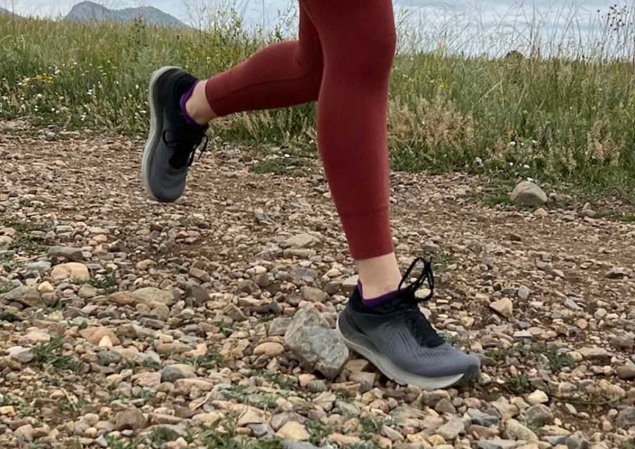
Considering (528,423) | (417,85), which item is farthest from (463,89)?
(528,423)

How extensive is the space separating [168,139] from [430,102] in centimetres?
265

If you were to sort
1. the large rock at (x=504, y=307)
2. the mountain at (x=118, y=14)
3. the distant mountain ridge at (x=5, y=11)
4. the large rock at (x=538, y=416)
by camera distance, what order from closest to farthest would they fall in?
the large rock at (x=538, y=416)
the large rock at (x=504, y=307)
the mountain at (x=118, y=14)
the distant mountain ridge at (x=5, y=11)

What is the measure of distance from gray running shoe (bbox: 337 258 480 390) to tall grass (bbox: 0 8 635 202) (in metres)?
2.28

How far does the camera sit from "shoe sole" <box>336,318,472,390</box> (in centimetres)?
186

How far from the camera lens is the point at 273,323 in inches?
85.2

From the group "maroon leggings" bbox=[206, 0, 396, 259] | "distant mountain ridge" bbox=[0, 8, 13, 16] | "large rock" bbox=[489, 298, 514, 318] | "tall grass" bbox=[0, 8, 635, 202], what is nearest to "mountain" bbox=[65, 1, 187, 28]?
"distant mountain ridge" bbox=[0, 8, 13, 16]

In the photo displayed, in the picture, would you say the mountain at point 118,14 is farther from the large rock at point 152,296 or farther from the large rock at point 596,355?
the large rock at point 596,355

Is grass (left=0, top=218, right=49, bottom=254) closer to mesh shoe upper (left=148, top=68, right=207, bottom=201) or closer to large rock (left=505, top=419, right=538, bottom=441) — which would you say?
mesh shoe upper (left=148, top=68, right=207, bottom=201)

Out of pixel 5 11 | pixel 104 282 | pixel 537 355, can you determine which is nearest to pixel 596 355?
pixel 537 355

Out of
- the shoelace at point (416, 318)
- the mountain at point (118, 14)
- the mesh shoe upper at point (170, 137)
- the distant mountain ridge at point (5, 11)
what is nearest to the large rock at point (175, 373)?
the shoelace at point (416, 318)

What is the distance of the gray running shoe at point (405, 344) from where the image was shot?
187 centimetres

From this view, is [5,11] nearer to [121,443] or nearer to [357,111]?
[357,111]

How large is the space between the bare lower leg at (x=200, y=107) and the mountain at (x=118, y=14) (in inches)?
207

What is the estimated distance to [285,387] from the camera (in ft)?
6.02
